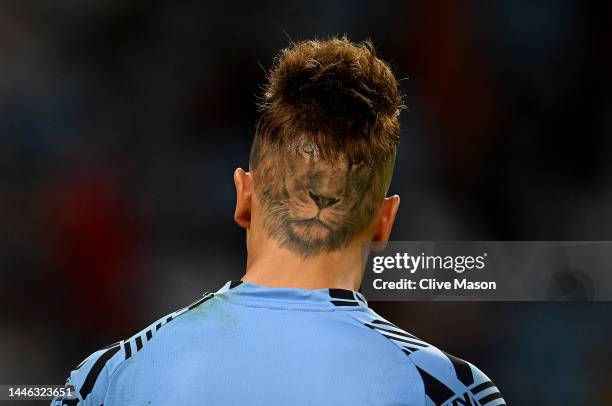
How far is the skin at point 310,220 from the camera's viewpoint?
887mm

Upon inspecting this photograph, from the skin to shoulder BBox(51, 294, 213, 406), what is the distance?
12cm

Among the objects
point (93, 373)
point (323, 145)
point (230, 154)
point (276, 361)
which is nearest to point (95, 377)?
point (93, 373)

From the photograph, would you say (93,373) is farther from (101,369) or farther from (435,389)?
(435,389)

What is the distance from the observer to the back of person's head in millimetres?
898

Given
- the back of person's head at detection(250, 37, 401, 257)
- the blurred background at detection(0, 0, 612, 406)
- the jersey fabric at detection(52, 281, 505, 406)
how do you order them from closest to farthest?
the jersey fabric at detection(52, 281, 505, 406) → the back of person's head at detection(250, 37, 401, 257) → the blurred background at detection(0, 0, 612, 406)

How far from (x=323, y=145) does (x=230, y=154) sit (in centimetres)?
235

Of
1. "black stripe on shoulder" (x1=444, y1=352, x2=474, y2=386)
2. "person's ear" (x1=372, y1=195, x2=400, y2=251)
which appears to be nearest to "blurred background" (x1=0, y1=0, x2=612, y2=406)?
"person's ear" (x1=372, y1=195, x2=400, y2=251)

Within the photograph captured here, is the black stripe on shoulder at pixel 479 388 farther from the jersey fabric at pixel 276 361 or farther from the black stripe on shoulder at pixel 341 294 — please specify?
the black stripe on shoulder at pixel 341 294

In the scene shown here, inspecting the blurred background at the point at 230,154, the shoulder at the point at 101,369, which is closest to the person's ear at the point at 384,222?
→ the shoulder at the point at 101,369

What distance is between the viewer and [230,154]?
10.6ft

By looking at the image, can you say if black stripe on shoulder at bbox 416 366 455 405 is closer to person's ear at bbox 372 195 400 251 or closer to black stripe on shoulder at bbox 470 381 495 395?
black stripe on shoulder at bbox 470 381 495 395

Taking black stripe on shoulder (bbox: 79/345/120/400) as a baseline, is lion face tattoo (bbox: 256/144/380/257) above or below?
above

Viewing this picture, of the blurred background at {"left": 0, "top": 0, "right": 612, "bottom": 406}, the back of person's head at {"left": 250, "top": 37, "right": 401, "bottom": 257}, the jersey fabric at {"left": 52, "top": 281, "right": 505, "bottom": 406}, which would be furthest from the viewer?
the blurred background at {"left": 0, "top": 0, "right": 612, "bottom": 406}

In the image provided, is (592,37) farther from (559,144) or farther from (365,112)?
(365,112)
